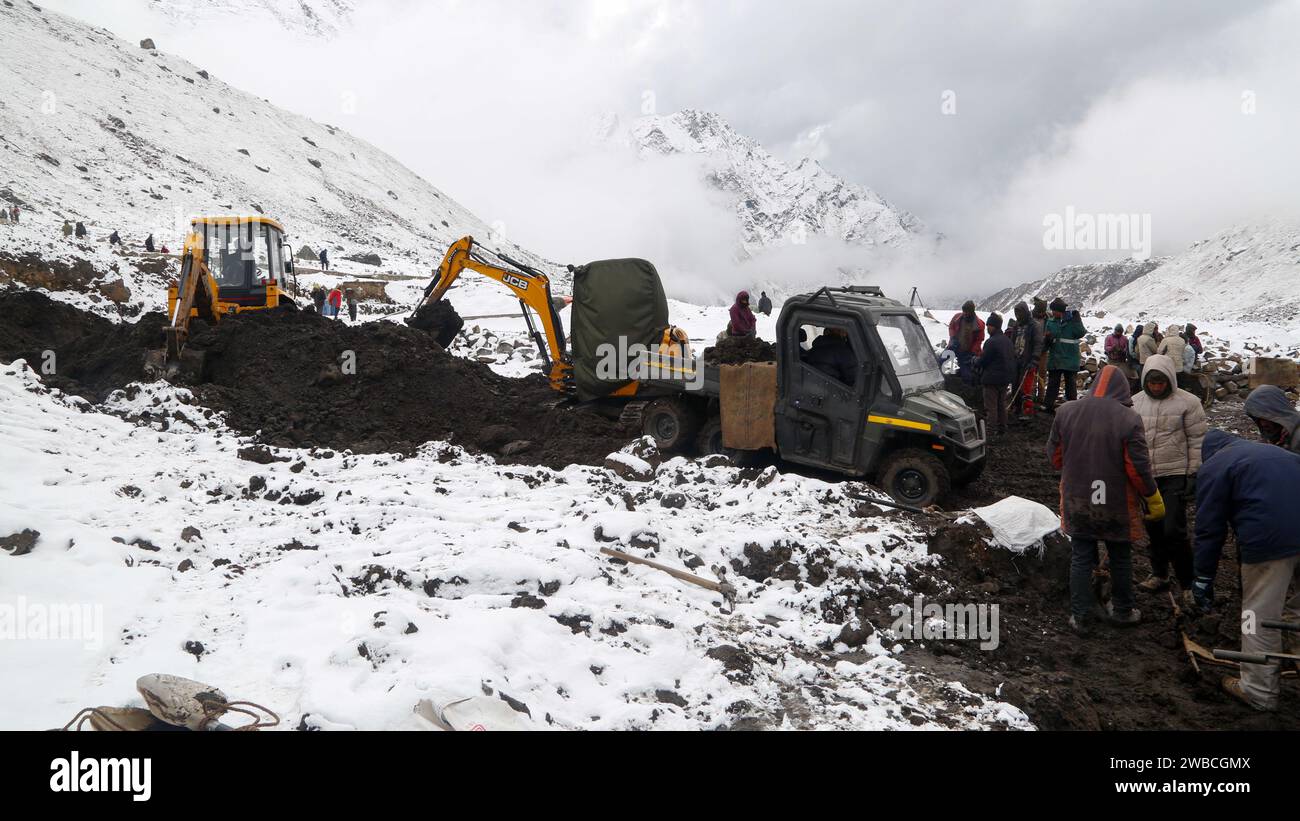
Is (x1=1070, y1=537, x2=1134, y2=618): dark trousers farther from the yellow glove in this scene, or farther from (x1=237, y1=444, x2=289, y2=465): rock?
(x1=237, y1=444, x2=289, y2=465): rock

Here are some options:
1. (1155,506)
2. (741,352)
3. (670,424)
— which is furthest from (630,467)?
(1155,506)

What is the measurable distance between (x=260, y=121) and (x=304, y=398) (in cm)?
6920

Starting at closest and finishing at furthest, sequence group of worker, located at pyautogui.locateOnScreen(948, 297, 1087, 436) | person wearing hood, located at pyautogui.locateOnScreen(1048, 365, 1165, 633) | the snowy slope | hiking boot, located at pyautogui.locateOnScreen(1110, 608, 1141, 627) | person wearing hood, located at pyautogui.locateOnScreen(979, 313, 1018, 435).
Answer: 1. person wearing hood, located at pyautogui.locateOnScreen(1048, 365, 1165, 633)
2. hiking boot, located at pyautogui.locateOnScreen(1110, 608, 1141, 627)
3. person wearing hood, located at pyautogui.locateOnScreen(979, 313, 1018, 435)
4. group of worker, located at pyautogui.locateOnScreen(948, 297, 1087, 436)
5. the snowy slope

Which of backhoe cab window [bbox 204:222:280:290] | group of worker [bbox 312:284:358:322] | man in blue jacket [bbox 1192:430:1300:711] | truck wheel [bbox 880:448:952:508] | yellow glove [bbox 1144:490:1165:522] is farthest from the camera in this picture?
group of worker [bbox 312:284:358:322]

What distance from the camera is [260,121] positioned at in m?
65.6

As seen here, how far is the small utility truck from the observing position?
6.78m

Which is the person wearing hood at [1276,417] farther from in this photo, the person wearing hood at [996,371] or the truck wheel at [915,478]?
the person wearing hood at [996,371]

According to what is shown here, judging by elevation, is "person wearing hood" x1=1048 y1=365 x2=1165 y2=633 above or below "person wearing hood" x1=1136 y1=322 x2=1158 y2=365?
below

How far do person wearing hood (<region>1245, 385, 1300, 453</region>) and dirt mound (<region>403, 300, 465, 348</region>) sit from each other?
35.5 feet

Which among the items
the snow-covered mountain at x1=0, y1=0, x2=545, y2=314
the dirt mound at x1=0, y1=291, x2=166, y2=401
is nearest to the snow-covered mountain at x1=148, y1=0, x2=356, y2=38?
the snow-covered mountain at x1=0, y1=0, x2=545, y2=314

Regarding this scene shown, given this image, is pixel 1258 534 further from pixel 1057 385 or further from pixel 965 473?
pixel 1057 385

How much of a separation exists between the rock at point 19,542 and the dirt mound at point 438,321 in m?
7.51
